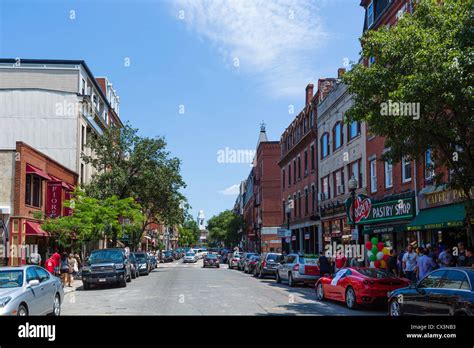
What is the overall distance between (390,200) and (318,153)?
15134 mm

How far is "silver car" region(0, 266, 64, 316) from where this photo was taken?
10055mm

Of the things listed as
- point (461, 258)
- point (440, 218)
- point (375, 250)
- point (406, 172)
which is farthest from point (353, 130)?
point (461, 258)

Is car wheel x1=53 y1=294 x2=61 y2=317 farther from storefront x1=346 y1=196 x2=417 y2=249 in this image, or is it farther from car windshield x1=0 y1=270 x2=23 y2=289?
storefront x1=346 y1=196 x2=417 y2=249

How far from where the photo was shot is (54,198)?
33.3 meters

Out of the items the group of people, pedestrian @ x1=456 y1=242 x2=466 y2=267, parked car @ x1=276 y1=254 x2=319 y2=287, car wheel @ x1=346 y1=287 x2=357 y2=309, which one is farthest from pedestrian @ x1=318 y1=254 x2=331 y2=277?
the group of people

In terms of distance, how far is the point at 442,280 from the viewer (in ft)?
34.7

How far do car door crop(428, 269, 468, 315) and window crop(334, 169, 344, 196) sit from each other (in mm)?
23940

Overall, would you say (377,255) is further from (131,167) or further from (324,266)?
(131,167)

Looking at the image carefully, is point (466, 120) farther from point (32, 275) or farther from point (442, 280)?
point (32, 275)

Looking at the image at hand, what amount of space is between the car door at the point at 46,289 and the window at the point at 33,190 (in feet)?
59.5
